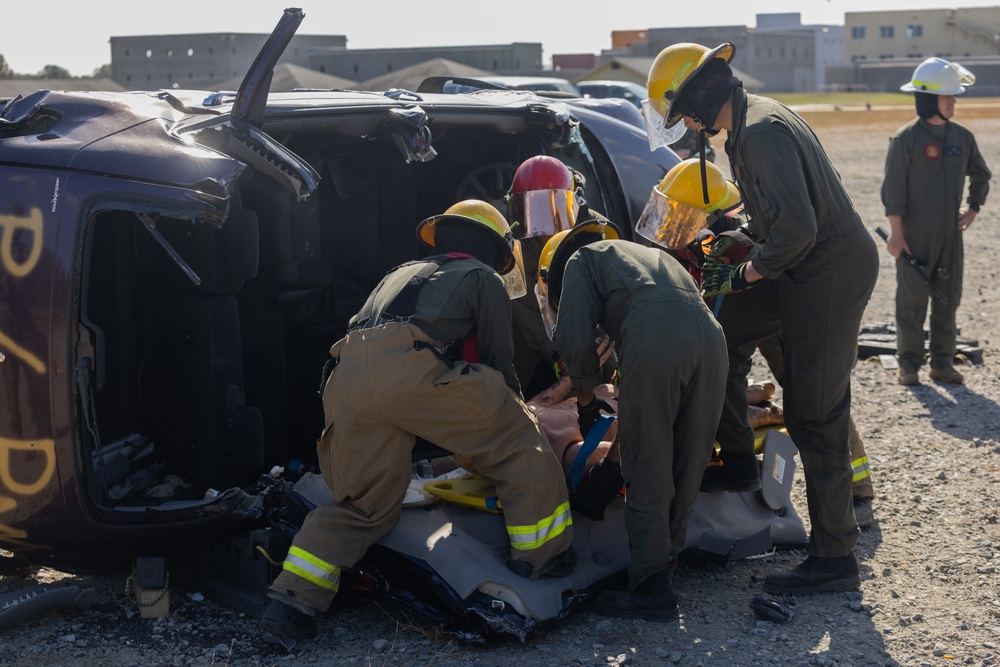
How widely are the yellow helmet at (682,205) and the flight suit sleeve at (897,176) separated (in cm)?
320

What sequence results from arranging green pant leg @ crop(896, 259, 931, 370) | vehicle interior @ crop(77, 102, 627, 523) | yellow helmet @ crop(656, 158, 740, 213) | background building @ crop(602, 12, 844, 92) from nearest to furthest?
1. vehicle interior @ crop(77, 102, 627, 523)
2. yellow helmet @ crop(656, 158, 740, 213)
3. green pant leg @ crop(896, 259, 931, 370)
4. background building @ crop(602, 12, 844, 92)

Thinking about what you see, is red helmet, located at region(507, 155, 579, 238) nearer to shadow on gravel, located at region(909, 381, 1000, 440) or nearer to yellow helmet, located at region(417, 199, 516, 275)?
yellow helmet, located at region(417, 199, 516, 275)

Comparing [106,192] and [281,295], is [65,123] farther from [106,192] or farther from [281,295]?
[281,295]

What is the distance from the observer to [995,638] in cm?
406

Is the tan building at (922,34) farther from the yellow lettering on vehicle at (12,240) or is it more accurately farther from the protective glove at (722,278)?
the yellow lettering on vehicle at (12,240)

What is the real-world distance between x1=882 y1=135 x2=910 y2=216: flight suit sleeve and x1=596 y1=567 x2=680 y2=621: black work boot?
4.28 meters

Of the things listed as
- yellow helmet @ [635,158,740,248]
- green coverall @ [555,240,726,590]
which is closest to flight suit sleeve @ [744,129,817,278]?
green coverall @ [555,240,726,590]

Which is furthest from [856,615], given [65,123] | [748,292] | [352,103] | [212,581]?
[65,123]

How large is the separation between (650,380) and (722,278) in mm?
729

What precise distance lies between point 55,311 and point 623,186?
10.7ft

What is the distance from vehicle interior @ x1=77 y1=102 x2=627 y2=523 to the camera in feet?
14.1

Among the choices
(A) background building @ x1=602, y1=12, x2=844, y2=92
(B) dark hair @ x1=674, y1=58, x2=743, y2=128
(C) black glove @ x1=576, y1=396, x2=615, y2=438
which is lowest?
(C) black glove @ x1=576, y1=396, x2=615, y2=438

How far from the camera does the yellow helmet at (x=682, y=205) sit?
4777 millimetres

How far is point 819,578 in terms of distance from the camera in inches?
→ 175
